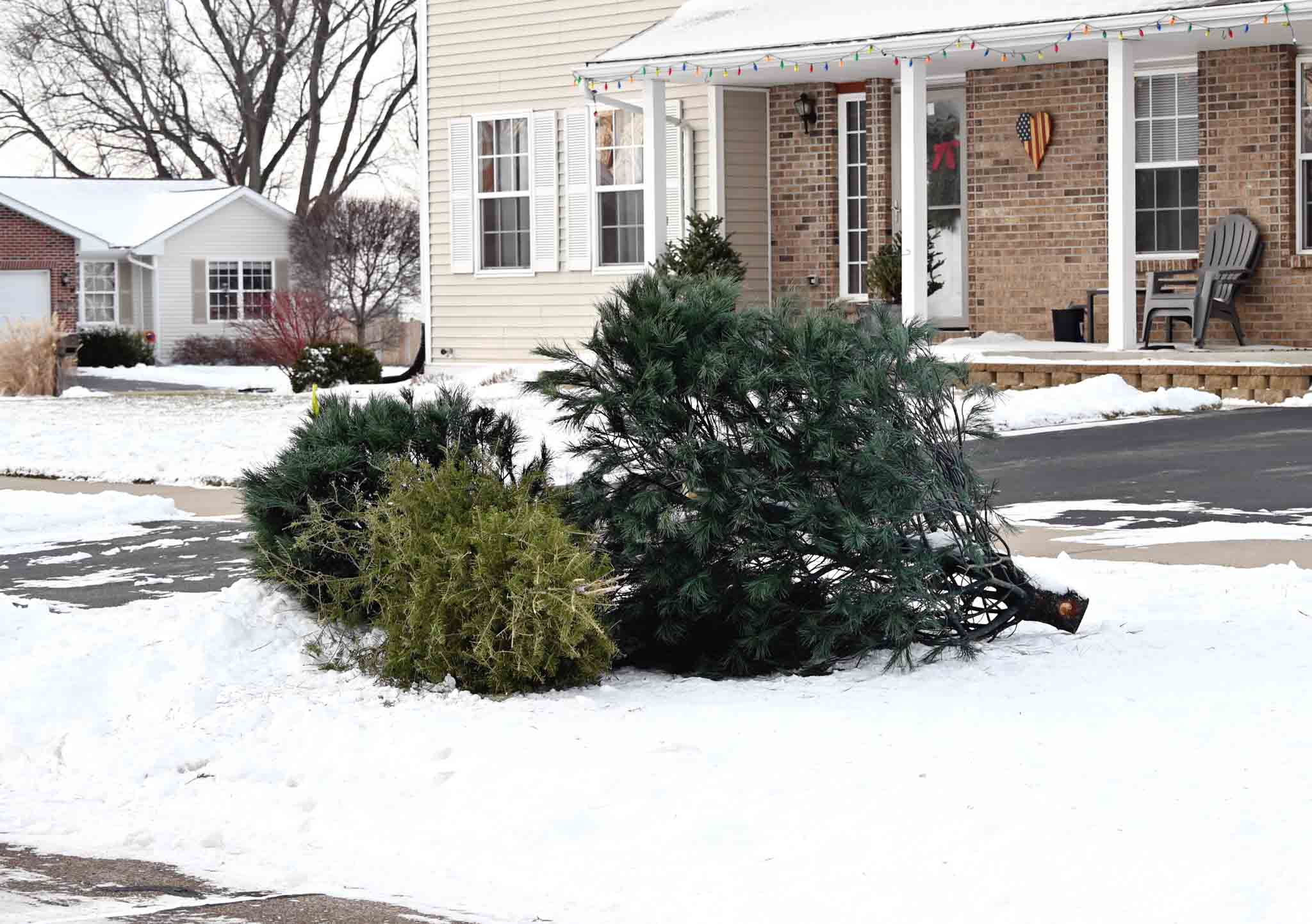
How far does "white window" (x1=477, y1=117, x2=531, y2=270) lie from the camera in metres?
22.0

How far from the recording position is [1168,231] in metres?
17.7

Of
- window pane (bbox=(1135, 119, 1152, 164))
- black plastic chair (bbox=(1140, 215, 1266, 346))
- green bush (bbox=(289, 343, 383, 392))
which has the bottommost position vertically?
green bush (bbox=(289, 343, 383, 392))

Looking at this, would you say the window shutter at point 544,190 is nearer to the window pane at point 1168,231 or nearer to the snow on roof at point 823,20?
the snow on roof at point 823,20

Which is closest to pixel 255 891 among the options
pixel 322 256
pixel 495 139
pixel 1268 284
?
pixel 1268 284

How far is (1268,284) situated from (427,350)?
1064 centimetres

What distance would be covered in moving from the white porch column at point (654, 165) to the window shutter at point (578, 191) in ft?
7.85

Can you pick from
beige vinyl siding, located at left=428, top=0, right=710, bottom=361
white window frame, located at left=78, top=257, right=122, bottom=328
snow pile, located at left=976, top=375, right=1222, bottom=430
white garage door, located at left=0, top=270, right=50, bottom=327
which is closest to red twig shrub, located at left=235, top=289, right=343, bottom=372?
beige vinyl siding, located at left=428, top=0, right=710, bottom=361

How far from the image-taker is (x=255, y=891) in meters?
4.52

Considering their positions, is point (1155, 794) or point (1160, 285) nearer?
point (1155, 794)

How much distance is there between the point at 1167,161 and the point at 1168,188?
10.7 inches

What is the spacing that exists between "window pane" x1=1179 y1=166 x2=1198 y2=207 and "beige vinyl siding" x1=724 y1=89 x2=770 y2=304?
4693 millimetres

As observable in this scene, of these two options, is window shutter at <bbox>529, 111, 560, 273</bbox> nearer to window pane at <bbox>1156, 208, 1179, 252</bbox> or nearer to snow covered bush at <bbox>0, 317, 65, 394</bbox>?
window pane at <bbox>1156, 208, 1179, 252</bbox>

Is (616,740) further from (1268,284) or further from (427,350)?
(427,350)

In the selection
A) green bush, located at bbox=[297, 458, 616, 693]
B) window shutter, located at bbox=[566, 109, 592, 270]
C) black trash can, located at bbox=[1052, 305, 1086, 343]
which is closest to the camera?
green bush, located at bbox=[297, 458, 616, 693]
